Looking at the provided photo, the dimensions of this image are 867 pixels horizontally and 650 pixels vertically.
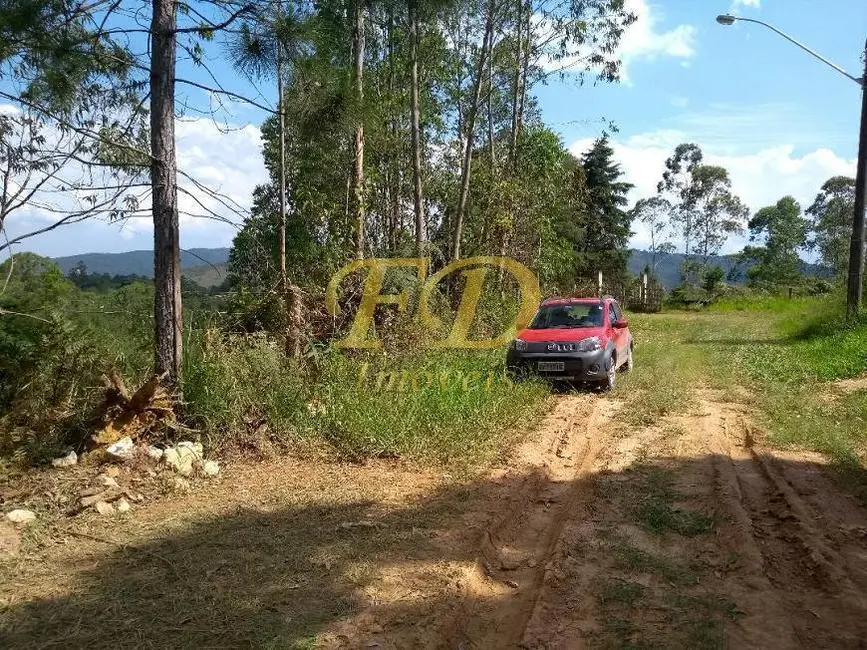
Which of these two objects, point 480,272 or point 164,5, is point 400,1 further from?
point 480,272

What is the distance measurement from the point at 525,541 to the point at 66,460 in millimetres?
4228

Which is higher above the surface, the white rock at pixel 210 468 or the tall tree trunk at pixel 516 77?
the tall tree trunk at pixel 516 77

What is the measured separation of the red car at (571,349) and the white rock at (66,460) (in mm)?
6188

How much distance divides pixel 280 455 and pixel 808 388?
26.8ft

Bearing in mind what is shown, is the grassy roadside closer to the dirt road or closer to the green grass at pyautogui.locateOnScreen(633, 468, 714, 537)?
the dirt road

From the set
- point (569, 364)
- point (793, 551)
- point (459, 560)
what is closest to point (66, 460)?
point (459, 560)

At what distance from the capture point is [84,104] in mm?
6254

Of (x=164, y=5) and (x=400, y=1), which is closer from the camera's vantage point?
(x=164, y=5)

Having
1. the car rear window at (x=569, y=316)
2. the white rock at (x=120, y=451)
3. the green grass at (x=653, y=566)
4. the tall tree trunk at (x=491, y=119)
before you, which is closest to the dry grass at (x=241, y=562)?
the white rock at (x=120, y=451)

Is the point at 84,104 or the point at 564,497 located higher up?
the point at 84,104

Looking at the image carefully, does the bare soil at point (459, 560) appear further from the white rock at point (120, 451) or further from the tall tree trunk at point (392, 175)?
the tall tree trunk at point (392, 175)

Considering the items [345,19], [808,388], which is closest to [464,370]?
[808,388]

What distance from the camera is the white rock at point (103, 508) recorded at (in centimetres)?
495

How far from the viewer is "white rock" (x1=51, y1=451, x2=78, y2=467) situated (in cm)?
561
